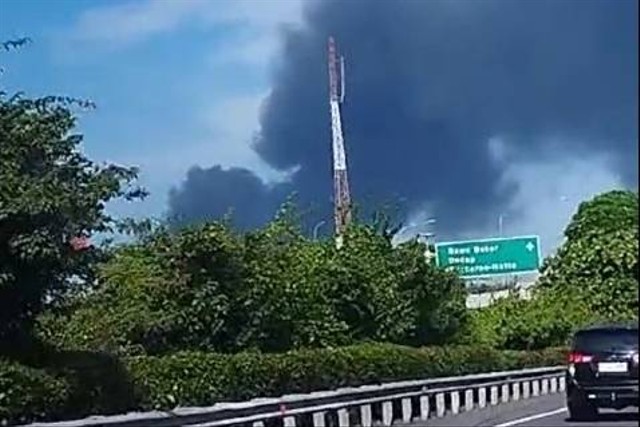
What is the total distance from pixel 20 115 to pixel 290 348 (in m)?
12.4

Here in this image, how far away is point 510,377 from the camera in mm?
37719

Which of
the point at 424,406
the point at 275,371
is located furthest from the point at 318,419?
the point at 424,406

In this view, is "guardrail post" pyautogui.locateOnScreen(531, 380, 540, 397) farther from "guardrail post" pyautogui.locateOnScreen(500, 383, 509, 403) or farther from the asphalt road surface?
the asphalt road surface

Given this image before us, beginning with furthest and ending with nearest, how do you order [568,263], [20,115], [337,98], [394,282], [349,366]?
[337,98] < [568,263] < [394,282] < [349,366] < [20,115]

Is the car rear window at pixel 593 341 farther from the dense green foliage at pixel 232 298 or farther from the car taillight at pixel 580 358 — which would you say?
the dense green foliage at pixel 232 298

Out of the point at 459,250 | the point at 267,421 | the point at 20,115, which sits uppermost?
the point at 459,250

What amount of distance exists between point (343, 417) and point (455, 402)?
6873 millimetres

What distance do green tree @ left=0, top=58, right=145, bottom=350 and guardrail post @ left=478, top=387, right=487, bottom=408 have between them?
11955 millimetres

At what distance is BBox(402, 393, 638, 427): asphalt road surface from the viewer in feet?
84.1

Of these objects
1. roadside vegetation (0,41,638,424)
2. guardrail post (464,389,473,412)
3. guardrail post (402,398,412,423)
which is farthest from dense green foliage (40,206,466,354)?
guardrail post (402,398,412,423)

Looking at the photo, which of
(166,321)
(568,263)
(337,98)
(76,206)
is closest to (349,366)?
(166,321)

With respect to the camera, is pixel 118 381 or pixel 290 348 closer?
pixel 118 381

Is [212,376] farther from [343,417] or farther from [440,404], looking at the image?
[440,404]

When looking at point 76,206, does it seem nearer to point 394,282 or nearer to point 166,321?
point 166,321
